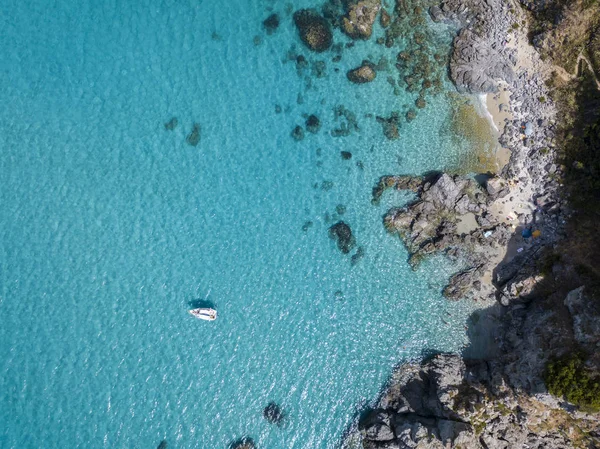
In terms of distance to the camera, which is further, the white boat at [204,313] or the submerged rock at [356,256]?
the submerged rock at [356,256]

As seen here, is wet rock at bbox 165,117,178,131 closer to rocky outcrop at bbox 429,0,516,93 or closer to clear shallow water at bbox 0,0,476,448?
clear shallow water at bbox 0,0,476,448

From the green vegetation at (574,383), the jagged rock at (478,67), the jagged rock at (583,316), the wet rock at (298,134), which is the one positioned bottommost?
the green vegetation at (574,383)

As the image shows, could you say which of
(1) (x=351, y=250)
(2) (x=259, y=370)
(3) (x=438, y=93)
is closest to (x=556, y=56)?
(3) (x=438, y=93)

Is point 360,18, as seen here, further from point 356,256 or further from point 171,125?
point 356,256

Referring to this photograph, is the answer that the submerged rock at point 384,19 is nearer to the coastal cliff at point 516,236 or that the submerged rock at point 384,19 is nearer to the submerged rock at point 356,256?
the coastal cliff at point 516,236

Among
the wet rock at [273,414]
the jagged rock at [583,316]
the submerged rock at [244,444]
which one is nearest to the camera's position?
the jagged rock at [583,316]

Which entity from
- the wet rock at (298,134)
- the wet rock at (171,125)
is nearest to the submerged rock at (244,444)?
the wet rock at (298,134)

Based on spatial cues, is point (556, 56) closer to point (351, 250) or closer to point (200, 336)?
point (351, 250)
